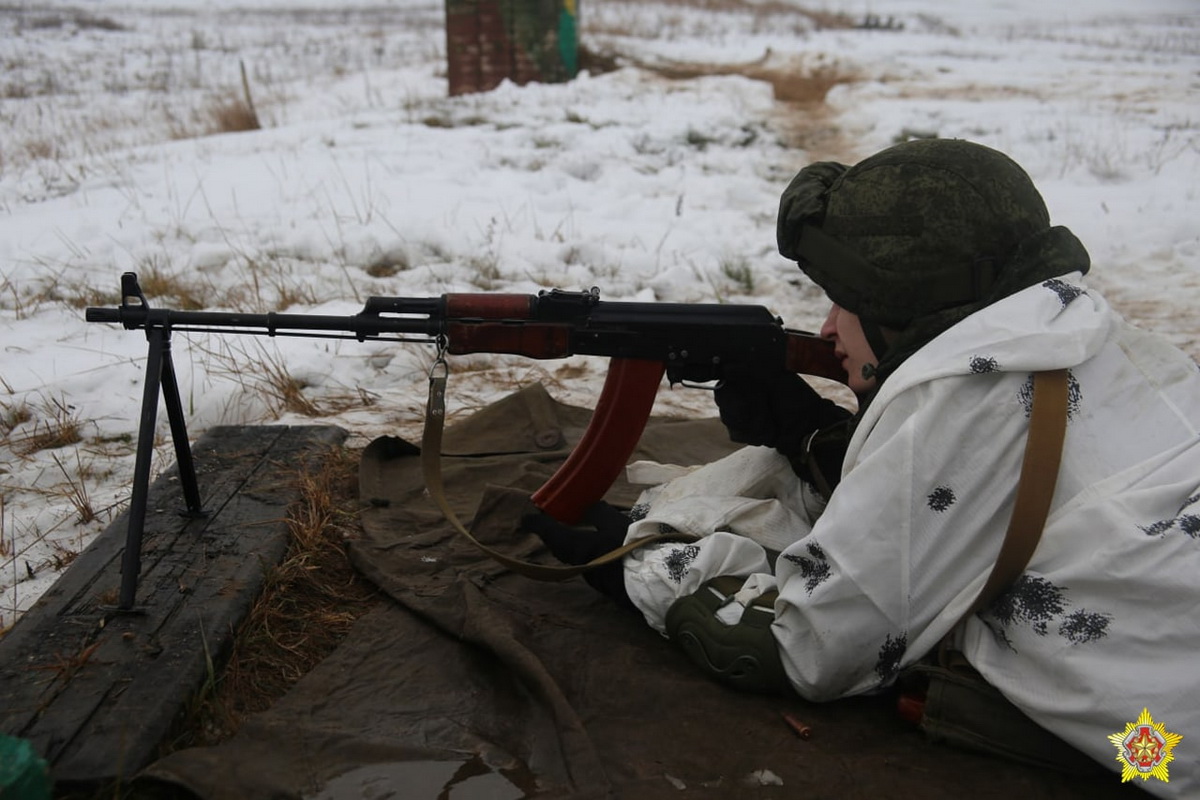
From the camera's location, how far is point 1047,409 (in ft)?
6.61

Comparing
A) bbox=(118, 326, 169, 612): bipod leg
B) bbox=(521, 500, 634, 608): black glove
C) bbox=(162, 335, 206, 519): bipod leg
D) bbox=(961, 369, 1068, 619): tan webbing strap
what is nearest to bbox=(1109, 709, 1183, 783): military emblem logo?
bbox=(961, 369, 1068, 619): tan webbing strap

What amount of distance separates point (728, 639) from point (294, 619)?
1247 mm

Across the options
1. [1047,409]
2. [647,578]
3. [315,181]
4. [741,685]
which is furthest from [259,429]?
[315,181]

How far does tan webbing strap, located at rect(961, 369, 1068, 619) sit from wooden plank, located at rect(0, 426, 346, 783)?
1868 millimetres

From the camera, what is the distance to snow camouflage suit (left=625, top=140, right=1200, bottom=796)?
190 cm

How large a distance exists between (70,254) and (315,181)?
202cm

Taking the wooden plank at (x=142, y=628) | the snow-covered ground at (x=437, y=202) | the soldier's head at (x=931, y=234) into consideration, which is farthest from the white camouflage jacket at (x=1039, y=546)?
the snow-covered ground at (x=437, y=202)

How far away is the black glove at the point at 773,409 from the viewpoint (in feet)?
9.52

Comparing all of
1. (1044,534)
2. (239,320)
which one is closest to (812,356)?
(1044,534)

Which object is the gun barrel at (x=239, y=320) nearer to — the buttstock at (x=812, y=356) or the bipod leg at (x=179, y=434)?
the bipod leg at (x=179, y=434)

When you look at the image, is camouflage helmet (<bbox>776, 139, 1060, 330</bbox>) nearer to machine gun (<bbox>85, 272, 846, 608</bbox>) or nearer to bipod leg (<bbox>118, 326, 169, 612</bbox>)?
machine gun (<bbox>85, 272, 846, 608</bbox>)

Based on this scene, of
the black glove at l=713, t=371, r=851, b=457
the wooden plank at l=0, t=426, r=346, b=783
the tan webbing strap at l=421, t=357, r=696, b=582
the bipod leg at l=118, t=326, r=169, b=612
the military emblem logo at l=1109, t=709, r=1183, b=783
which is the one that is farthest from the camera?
the black glove at l=713, t=371, r=851, b=457

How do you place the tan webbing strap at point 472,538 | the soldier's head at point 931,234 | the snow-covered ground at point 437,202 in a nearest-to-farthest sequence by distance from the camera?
the soldier's head at point 931,234 < the tan webbing strap at point 472,538 < the snow-covered ground at point 437,202

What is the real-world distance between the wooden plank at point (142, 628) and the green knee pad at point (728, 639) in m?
1.18
